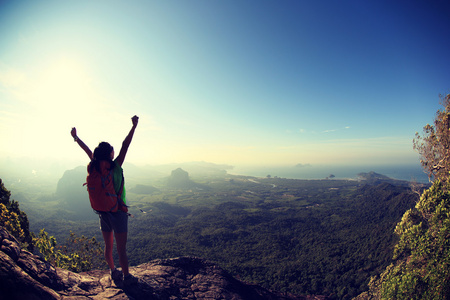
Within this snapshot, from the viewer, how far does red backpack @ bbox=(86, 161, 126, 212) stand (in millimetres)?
4527

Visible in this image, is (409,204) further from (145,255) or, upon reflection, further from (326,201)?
(145,255)

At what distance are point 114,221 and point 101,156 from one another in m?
1.77

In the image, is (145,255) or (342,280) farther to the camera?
(145,255)

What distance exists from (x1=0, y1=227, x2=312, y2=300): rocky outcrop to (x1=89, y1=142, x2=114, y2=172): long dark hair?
→ 2.43 meters

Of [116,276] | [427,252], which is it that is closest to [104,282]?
[116,276]

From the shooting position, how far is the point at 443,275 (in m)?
8.73

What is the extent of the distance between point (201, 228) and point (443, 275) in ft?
275

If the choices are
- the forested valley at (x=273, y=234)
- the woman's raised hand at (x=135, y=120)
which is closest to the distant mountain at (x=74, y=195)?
the forested valley at (x=273, y=234)

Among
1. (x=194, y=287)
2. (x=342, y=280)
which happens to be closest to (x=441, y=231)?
(x=194, y=287)

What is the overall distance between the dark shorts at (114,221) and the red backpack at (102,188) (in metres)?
0.29

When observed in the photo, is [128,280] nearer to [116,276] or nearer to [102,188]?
[116,276]

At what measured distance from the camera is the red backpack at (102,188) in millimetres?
4527

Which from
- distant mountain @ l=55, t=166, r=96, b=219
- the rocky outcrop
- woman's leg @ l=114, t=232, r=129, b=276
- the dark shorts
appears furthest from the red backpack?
distant mountain @ l=55, t=166, r=96, b=219

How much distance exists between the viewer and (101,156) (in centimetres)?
464
